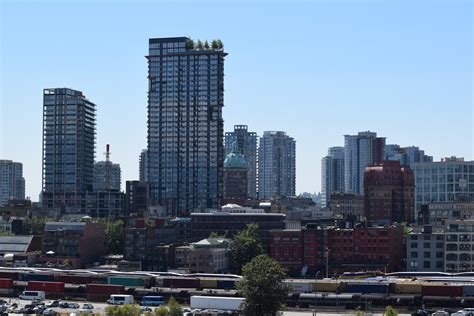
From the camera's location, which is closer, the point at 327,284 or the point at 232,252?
the point at 327,284

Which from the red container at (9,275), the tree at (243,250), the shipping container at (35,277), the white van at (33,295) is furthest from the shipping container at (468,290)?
the red container at (9,275)

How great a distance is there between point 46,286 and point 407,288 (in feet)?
187

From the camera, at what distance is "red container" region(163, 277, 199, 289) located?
14425cm

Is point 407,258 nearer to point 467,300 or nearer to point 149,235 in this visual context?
point 467,300

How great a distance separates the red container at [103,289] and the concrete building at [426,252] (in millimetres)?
52732

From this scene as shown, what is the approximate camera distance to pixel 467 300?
12506cm

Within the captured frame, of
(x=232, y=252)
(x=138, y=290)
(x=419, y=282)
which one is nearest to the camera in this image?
(x=419, y=282)

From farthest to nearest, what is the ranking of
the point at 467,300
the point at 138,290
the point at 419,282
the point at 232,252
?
the point at 232,252
the point at 138,290
the point at 419,282
the point at 467,300

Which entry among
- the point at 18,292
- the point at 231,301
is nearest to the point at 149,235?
the point at 18,292

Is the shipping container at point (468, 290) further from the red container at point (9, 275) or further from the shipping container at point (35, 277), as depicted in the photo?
the red container at point (9, 275)

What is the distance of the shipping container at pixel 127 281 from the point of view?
480 ft

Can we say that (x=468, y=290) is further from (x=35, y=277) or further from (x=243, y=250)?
(x=35, y=277)

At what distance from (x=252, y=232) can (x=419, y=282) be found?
6113 cm

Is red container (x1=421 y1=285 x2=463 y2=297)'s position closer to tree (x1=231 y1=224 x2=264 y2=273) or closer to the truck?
the truck
